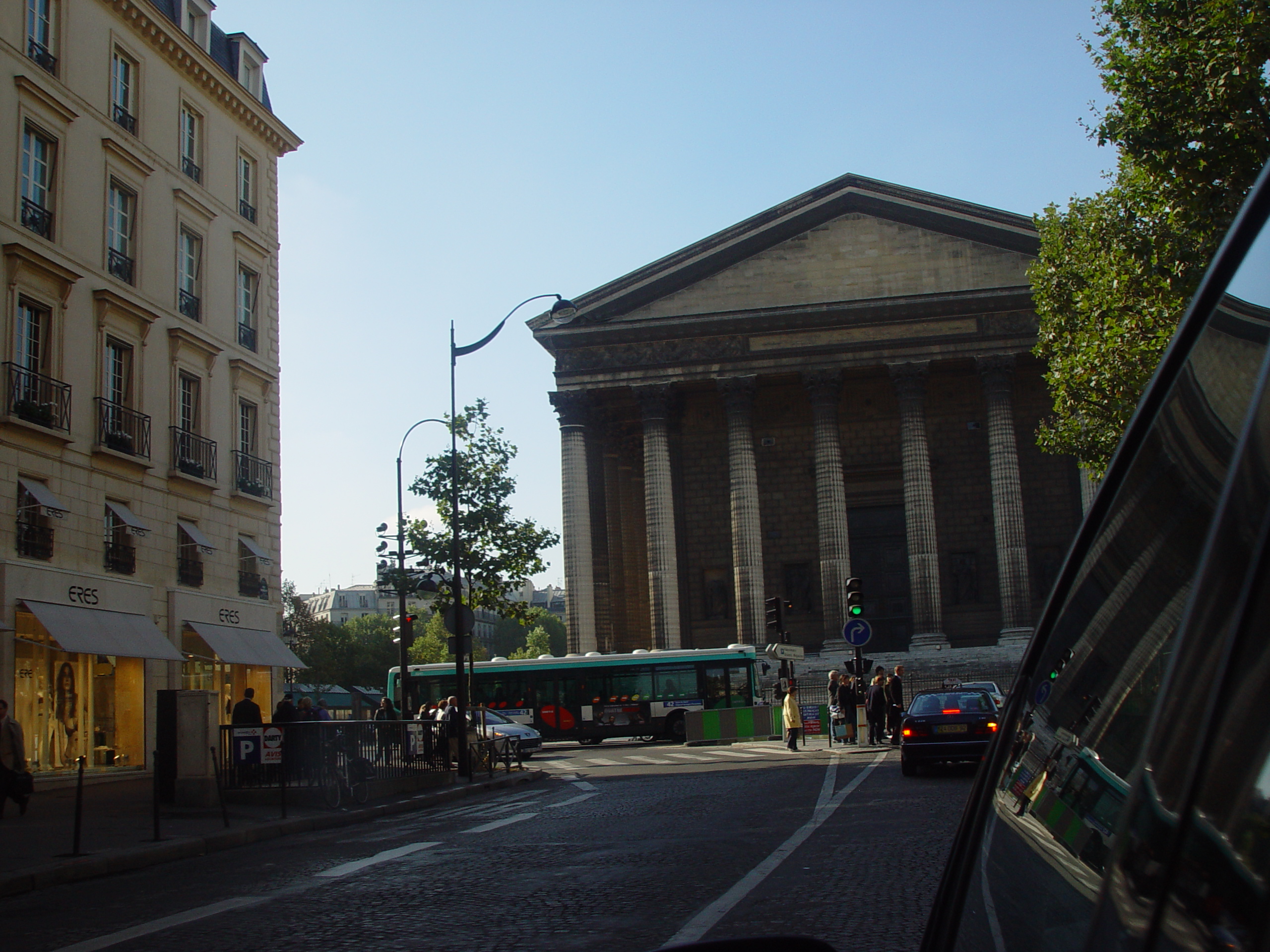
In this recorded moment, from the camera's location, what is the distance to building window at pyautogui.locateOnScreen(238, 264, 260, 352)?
3036cm

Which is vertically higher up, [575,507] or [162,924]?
[575,507]

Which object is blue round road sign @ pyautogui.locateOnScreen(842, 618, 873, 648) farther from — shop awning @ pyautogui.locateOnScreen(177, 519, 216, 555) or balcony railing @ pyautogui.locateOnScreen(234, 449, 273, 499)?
balcony railing @ pyautogui.locateOnScreen(234, 449, 273, 499)

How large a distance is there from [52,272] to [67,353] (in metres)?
1.42

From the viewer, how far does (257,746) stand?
58.2 ft

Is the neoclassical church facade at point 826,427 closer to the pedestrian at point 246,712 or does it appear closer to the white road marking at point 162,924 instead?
the pedestrian at point 246,712

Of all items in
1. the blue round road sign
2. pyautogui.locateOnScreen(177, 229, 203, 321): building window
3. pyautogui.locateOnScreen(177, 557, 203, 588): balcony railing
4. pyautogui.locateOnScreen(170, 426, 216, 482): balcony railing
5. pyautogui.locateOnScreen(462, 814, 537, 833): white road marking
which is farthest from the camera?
pyautogui.locateOnScreen(177, 229, 203, 321): building window

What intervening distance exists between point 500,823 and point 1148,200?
15148mm

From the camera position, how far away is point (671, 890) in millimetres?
8578

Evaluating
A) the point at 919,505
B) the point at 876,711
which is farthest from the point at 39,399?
the point at 919,505

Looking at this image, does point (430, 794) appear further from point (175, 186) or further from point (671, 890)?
point (175, 186)

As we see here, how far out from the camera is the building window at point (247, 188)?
30.8m

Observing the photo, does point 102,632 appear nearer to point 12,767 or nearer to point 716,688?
point 12,767

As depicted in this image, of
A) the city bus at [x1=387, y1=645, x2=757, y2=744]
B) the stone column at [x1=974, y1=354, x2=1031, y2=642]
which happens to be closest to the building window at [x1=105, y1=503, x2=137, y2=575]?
the city bus at [x1=387, y1=645, x2=757, y2=744]

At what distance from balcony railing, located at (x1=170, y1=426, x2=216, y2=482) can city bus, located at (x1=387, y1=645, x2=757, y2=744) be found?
43.8 ft
